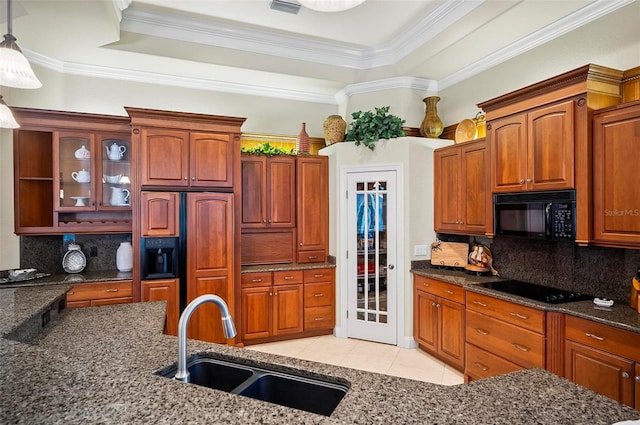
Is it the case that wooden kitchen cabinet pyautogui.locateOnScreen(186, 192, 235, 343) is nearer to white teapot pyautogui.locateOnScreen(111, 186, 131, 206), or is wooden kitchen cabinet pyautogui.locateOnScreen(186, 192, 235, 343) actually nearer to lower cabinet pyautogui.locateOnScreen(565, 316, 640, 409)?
white teapot pyautogui.locateOnScreen(111, 186, 131, 206)

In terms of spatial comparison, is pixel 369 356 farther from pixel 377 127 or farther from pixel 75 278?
pixel 75 278

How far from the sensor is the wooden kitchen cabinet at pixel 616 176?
7.32 feet

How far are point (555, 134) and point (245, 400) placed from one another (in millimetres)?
2790

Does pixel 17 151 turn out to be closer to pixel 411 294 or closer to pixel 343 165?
pixel 343 165

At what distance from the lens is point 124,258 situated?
3.79 metres

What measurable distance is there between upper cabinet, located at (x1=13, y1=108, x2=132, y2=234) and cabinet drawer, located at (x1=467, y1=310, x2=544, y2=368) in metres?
3.57

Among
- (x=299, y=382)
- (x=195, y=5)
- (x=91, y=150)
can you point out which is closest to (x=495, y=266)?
(x=299, y=382)

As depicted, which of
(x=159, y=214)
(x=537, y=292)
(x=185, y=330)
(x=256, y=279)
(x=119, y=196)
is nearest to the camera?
(x=185, y=330)

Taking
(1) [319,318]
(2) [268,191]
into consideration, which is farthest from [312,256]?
(2) [268,191]

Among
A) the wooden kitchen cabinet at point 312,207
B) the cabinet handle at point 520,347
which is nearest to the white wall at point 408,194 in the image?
the wooden kitchen cabinet at point 312,207

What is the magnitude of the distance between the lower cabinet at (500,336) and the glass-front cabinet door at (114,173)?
12.0 ft

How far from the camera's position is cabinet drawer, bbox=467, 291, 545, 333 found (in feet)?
8.28

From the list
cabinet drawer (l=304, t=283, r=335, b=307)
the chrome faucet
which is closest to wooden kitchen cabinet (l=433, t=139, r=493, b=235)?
cabinet drawer (l=304, t=283, r=335, b=307)

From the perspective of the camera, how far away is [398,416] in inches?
41.5
